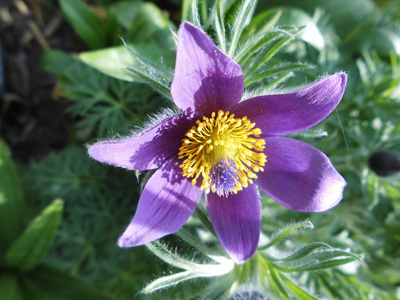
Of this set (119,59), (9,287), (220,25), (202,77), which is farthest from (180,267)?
(9,287)

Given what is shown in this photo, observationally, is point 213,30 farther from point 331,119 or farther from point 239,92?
point 331,119

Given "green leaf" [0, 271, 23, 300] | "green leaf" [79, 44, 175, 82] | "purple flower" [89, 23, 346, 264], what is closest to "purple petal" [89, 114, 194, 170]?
"purple flower" [89, 23, 346, 264]

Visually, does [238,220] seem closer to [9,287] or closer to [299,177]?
[299,177]

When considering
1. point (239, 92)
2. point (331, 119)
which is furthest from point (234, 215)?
point (331, 119)

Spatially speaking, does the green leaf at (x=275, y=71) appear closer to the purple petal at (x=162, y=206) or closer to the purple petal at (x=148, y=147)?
the purple petal at (x=148, y=147)

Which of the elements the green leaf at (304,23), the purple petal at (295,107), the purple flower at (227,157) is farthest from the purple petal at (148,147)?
the green leaf at (304,23)

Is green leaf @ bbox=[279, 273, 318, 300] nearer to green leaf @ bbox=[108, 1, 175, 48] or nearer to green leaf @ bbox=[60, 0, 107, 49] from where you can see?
green leaf @ bbox=[108, 1, 175, 48]
